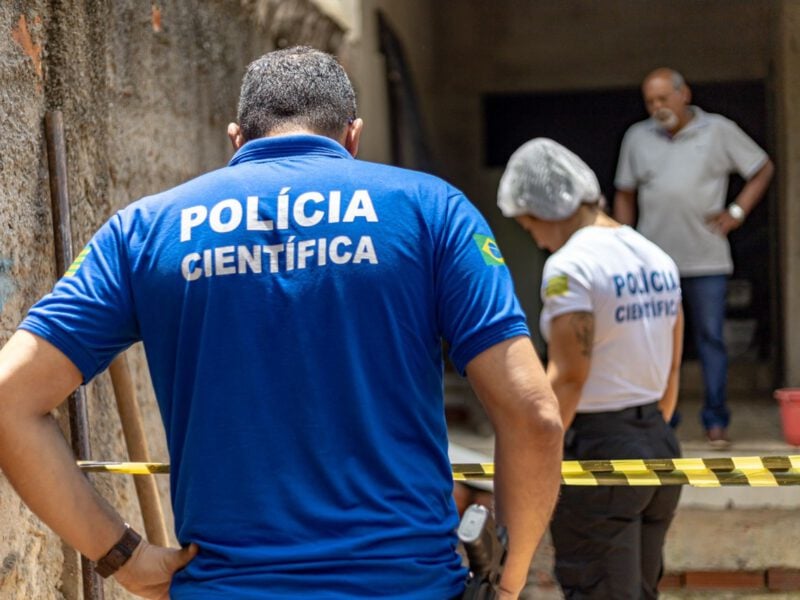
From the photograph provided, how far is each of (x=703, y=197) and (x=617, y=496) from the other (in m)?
3.04

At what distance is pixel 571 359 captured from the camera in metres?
3.44

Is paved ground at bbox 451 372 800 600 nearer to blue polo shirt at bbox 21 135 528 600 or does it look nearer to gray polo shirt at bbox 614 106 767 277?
gray polo shirt at bbox 614 106 767 277

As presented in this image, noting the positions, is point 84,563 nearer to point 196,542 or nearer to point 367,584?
point 196,542

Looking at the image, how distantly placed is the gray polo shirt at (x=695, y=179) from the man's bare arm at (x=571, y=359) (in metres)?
2.82

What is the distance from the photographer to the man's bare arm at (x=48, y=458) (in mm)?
1876

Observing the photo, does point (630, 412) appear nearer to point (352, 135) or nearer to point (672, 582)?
point (352, 135)

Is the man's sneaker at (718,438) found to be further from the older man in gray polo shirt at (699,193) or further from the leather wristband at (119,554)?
the leather wristband at (119,554)

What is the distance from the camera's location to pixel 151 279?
191 centimetres

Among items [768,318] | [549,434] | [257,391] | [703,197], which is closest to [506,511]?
[549,434]

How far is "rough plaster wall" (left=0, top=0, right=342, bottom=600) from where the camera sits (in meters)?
2.84

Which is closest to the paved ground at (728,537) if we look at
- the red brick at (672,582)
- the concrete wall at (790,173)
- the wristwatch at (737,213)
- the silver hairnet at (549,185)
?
the red brick at (672,582)

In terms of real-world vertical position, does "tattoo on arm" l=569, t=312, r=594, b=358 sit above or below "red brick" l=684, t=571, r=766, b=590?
above

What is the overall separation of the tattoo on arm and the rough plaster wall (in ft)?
4.16

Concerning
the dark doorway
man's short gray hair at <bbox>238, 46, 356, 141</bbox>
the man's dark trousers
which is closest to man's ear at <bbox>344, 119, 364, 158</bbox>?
man's short gray hair at <bbox>238, 46, 356, 141</bbox>
